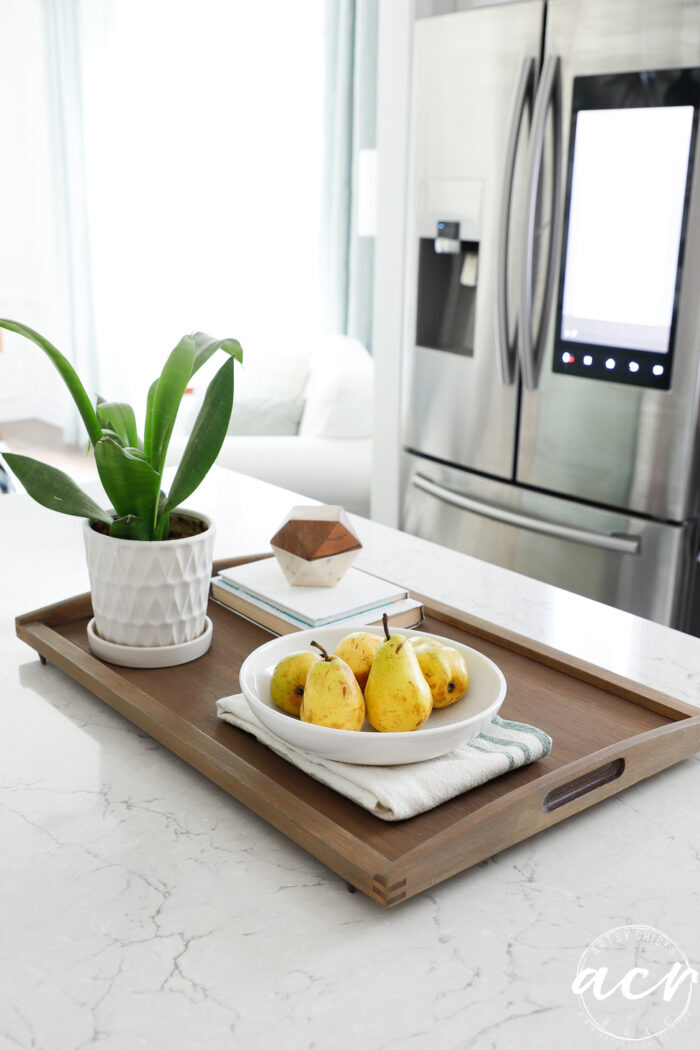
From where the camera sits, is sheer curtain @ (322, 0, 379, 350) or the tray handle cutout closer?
the tray handle cutout

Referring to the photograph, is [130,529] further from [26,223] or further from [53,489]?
[26,223]

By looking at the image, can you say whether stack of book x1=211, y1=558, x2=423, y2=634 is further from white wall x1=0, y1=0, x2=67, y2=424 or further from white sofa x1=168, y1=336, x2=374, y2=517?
white wall x1=0, y1=0, x2=67, y2=424

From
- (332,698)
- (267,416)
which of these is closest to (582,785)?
(332,698)

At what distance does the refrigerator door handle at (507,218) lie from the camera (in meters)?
2.35

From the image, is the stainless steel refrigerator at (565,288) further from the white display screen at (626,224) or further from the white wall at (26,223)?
the white wall at (26,223)

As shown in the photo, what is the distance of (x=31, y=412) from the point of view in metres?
6.79

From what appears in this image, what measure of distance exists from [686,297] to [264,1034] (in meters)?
1.92

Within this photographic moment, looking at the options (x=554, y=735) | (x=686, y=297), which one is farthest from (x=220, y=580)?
(x=686, y=297)

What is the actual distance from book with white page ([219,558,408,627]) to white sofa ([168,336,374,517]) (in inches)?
81.5

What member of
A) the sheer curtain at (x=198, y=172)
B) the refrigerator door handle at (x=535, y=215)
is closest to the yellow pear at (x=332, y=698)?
the refrigerator door handle at (x=535, y=215)

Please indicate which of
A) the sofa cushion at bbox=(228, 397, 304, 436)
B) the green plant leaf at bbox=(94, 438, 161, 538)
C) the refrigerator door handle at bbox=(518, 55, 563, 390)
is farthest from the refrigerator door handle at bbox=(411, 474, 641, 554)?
the green plant leaf at bbox=(94, 438, 161, 538)

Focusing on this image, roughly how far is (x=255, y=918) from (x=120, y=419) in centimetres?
57

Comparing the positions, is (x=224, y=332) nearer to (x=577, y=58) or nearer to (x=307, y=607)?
(x=577, y=58)

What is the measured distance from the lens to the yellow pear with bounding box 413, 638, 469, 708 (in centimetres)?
89
